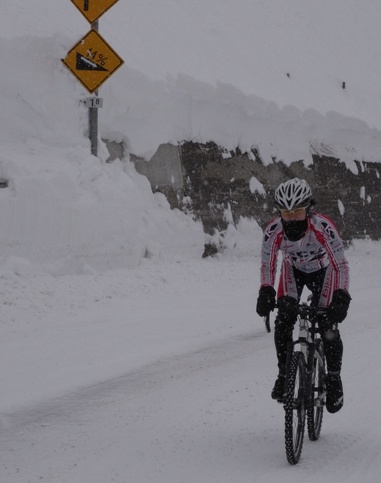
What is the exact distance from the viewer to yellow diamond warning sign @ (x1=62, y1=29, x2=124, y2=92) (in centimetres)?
1305

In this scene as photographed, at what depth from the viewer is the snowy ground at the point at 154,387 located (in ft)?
18.8

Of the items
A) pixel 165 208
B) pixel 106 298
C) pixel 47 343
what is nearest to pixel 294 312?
pixel 47 343

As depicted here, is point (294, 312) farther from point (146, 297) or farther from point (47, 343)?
point (146, 297)

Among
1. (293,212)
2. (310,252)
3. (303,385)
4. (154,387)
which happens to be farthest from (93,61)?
(303,385)

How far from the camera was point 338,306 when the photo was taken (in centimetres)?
598

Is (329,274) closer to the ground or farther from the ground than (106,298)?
farther from the ground

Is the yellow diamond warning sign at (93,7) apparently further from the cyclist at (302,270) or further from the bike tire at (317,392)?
the bike tire at (317,392)

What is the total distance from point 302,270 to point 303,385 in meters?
0.97

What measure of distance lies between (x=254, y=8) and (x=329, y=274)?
1959cm

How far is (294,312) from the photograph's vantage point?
6.08 meters

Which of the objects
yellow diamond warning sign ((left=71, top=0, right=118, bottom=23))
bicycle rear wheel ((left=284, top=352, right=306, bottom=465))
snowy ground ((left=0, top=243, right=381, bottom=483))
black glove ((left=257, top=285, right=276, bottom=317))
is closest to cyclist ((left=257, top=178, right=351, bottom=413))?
black glove ((left=257, top=285, right=276, bottom=317))

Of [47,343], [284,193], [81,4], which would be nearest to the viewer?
[284,193]

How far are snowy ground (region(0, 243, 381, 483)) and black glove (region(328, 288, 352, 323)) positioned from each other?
1.01 meters

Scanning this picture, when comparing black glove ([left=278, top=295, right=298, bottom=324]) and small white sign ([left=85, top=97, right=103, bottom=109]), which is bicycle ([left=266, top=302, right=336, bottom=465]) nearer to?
black glove ([left=278, top=295, right=298, bottom=324])
